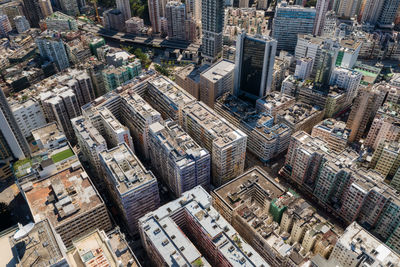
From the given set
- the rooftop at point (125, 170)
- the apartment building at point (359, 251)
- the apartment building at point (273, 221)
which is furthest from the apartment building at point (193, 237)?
the apartment building at point (359, 251)

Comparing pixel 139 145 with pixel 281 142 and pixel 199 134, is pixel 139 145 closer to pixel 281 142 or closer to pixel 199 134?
pixel 199 134

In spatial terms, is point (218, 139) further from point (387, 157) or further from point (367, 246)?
point (387, 157)

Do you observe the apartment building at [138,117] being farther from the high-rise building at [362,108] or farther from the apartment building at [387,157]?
the apartment building at [387,157]

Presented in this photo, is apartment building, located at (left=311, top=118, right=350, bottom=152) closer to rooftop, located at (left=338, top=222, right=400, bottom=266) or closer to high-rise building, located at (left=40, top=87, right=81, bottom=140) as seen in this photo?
rooftop, located at (left=338, top=222, right=400, bottom=266)

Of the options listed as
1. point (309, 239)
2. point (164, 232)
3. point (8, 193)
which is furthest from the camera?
point (8, 193)

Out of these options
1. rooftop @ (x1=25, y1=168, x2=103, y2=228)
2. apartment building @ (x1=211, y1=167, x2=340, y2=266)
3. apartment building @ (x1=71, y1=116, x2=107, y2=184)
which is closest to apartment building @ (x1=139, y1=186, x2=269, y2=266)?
apartment building @ (x1=211, y1=167, x2=340, y2=266)

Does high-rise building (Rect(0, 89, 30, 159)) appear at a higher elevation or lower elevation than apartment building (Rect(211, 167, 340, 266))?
higher

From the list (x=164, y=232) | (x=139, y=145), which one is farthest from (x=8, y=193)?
(x=164, y=232)
